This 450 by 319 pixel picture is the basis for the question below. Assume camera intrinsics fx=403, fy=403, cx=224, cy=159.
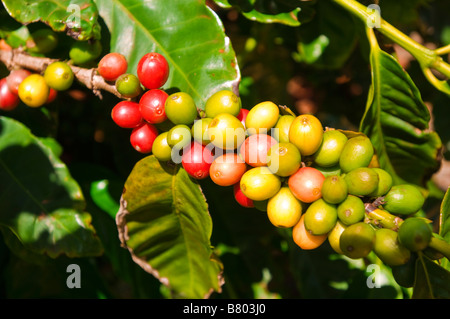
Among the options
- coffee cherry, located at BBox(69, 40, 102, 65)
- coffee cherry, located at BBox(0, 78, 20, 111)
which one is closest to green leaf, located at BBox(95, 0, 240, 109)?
coffee cherry, located at BBox(69, 40, 102, 65)

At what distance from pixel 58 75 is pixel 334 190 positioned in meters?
0.95

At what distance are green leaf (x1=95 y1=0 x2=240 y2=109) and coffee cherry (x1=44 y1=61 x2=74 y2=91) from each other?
21 centimetres

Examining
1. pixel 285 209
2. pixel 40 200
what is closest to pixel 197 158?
pixel 285 209

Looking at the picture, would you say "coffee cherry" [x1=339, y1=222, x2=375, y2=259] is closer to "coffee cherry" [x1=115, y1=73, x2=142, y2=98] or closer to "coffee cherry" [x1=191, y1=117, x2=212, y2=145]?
"coffee cherry" [x1=191, y1=117, x2=212, y2=145]

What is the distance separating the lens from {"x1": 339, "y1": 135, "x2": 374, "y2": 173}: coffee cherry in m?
1.06

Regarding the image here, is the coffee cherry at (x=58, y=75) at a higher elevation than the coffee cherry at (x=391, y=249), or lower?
lower

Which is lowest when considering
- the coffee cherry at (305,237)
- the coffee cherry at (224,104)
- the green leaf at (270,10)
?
the coffee cherry at (305,237)

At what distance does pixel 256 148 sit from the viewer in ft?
3.50

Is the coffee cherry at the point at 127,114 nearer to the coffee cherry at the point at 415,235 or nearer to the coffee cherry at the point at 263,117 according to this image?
the coffee cherry at the point at 263,117

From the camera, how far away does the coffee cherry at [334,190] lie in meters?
1.00

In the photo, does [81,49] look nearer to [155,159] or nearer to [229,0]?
[155,159]

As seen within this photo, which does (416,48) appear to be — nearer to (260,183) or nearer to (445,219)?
(445,219)

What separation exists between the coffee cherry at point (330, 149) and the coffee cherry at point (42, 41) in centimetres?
110

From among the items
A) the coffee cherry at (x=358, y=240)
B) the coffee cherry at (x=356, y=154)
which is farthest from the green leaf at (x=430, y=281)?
the coffee cherry at (x=356, y=154)
